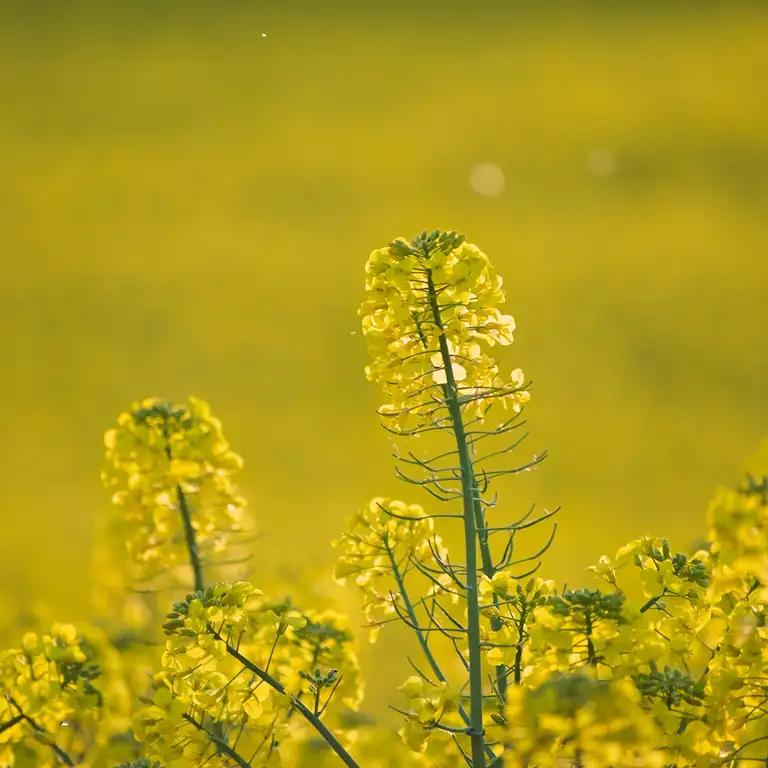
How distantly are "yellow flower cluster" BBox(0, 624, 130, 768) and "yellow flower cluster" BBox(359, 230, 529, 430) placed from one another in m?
0.58

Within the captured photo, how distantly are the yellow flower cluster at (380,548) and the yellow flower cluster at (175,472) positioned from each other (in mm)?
229

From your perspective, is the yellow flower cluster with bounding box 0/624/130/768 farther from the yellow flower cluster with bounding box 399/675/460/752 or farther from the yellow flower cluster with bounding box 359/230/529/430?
the yellow flower cluster with bounding box 359/230/529/430

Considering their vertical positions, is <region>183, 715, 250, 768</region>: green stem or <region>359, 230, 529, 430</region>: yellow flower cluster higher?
<region>359, 230, 529, 430</region>: yellow flower cluster

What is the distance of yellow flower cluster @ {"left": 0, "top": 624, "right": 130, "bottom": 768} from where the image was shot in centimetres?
122

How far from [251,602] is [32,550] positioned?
295cm

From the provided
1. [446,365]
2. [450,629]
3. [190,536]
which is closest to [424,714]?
[450,629]

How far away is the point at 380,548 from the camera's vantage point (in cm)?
125

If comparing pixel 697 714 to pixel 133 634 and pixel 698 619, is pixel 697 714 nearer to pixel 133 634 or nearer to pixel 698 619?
pixel 698 619

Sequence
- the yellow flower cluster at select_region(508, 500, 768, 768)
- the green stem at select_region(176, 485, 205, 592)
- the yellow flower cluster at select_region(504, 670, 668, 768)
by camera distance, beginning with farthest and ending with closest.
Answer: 1. the green stem at select_region(176, 485, 205, 592)
2. the yellow flower cluster at select_region(508, 500, 768, 768)
3. the yellow flower cluster at select_region(504, 670, 668, 768)

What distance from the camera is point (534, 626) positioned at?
961 mm

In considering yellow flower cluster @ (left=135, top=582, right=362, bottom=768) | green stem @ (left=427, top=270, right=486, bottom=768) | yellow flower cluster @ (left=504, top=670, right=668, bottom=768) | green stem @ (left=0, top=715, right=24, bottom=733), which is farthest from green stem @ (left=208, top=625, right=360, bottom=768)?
green stem @ (left=0, top=715, right=24, bottom=733)

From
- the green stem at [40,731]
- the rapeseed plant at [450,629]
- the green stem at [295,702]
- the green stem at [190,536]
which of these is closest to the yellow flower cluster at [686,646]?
the rapeseed plant at [450,629]

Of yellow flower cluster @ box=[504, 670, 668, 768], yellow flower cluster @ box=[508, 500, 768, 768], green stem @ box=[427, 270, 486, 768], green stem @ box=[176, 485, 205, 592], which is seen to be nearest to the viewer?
yellow flower cluster @ box=[504, 670, 668, 768]

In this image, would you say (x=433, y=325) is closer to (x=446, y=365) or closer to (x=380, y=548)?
(x=446, y=365)
